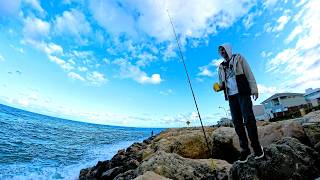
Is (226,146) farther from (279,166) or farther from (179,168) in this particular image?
(279,166)

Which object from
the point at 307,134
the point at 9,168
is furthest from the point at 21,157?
the point at 307,134

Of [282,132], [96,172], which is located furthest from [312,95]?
[282,132]

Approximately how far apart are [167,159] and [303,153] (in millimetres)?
2725

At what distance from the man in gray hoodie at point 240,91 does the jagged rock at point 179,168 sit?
104cm

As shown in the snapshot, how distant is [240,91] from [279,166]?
1.51 meters

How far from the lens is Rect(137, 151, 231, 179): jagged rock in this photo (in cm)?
566

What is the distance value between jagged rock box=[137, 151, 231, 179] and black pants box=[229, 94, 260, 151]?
1.04 m

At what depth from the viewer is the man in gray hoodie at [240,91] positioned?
189 inches

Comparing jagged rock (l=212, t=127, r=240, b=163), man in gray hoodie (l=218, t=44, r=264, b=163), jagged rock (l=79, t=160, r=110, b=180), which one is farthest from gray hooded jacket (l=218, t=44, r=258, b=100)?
jagged rock (l=79, t=160, r=110, b=180)

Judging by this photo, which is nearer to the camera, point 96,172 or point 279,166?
point 279,166

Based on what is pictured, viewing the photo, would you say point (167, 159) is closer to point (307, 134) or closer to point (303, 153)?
point (303, 153)

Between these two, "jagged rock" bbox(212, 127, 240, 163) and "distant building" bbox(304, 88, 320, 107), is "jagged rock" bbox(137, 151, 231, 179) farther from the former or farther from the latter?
"distant building" bbox(304, 88, 320, 107)

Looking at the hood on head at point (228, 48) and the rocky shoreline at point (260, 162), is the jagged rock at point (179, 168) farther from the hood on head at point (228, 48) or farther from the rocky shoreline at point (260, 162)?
the hood on head at point (228, 48)

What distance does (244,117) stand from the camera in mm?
4844
